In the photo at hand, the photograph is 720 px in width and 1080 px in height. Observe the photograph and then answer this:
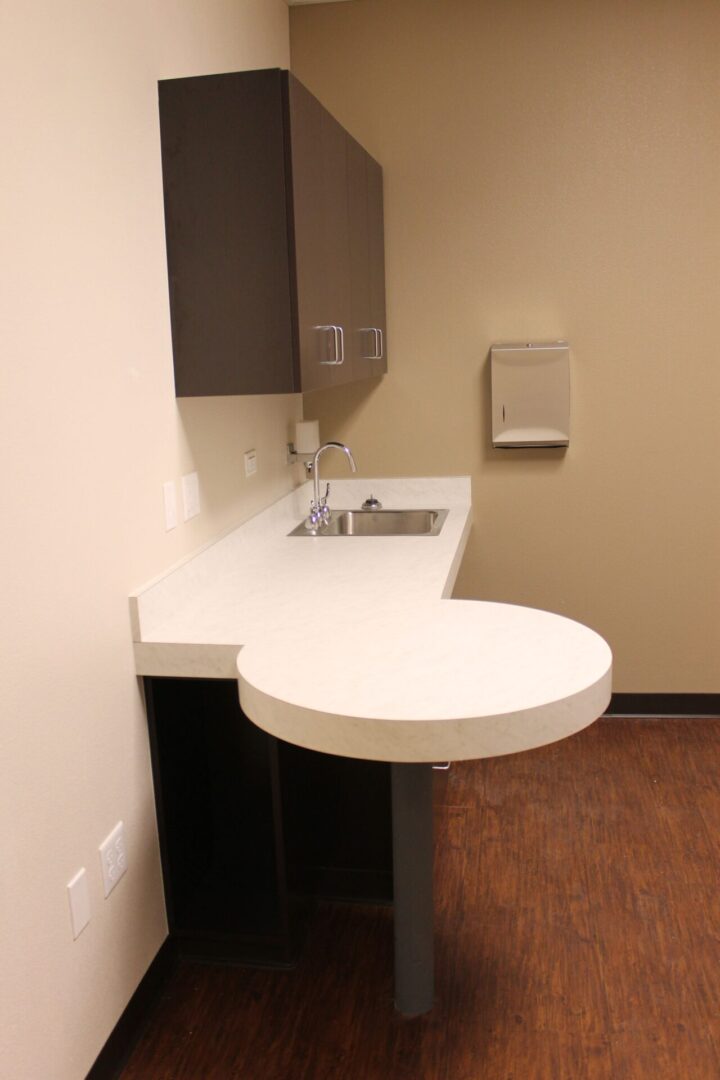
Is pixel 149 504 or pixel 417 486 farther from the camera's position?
pixel 417 486

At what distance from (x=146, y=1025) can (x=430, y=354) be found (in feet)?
8.16

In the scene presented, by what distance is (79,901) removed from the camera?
190cm

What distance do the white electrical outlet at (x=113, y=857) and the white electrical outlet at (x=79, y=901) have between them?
3.5 inches

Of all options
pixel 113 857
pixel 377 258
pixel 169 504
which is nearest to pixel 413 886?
pixel 113 857

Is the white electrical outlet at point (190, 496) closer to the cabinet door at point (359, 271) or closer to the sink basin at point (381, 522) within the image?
the cabinet door at point (359, 271)

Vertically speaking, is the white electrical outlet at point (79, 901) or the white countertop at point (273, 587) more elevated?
the white countertop at point (273, 587)

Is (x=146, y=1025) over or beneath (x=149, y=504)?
beneath

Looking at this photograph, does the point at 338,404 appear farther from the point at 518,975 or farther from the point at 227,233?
the point at 518,975

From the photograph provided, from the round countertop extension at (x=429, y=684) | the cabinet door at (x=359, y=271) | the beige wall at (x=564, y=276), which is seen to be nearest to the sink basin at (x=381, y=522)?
the beige wall at (x=564, y=276)

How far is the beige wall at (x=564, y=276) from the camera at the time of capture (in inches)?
137

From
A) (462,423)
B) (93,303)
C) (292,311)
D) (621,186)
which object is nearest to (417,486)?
(462,423)

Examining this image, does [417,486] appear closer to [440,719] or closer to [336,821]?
[336,821]

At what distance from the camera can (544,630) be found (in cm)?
212

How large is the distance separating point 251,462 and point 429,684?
1.51 m
